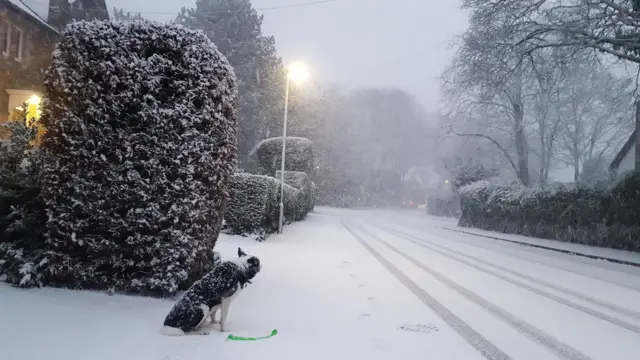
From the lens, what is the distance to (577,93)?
31.8 m

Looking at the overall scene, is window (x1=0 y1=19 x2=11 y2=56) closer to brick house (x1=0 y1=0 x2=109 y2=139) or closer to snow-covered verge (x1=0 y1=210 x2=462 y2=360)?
brick house (x1=0 y1=0 x2=109 y2=139)

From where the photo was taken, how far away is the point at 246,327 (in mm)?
4812

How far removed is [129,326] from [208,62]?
3.42m

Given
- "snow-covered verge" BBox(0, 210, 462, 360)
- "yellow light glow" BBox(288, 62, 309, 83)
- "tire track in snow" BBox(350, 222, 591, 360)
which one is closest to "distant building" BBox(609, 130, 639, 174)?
"yellow light glow" BBox(288, 62, 309, 83)

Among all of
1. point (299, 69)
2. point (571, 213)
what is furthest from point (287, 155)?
point (571, 213)

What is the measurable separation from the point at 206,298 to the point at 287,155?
929 inches

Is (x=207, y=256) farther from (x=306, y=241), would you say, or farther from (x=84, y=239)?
(x=306, y=241)

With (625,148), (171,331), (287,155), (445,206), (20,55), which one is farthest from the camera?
(445,206)

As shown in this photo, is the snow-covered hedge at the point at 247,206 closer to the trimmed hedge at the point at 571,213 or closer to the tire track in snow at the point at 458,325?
the tire track in snow at the point at 458,325

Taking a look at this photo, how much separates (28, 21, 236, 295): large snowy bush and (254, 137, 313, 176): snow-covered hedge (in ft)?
67.7

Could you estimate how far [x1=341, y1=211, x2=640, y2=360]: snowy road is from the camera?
483 centimetres

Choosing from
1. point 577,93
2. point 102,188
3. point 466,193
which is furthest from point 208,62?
point 577,93

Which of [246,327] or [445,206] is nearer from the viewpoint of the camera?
[246,327]

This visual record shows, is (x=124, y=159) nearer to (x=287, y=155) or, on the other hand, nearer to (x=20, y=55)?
(x=20, y=55)
